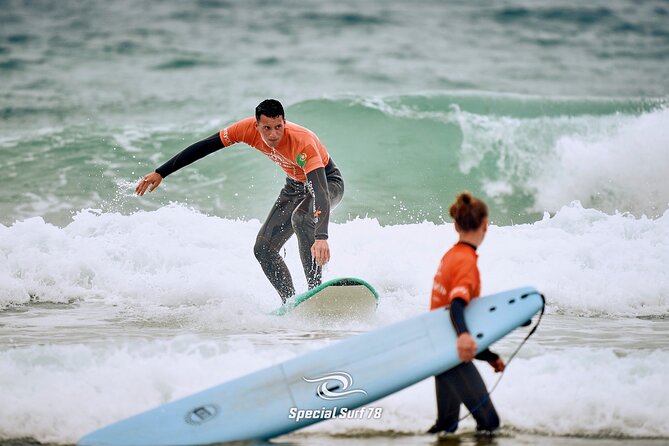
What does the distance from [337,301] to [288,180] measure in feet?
3.23

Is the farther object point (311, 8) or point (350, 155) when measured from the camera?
point (311, 8)

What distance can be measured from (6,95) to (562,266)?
1388 cm

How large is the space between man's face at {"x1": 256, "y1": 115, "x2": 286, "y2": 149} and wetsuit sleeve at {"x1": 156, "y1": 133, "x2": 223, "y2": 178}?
441 mm

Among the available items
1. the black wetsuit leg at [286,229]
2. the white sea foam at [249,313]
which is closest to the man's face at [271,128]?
the black wetsuit leg at [286,229]

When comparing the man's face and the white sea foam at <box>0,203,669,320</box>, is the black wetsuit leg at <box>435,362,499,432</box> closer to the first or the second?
the man's face

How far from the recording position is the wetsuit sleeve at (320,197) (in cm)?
569

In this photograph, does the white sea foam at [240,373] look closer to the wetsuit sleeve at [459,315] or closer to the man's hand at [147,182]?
the wetsuit sleeve at [459,315]

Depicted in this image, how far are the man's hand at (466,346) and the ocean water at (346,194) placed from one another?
1.92 ft

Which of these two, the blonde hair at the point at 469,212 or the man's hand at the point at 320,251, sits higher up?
the blonde hair at the point at 469,212

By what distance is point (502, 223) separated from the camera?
40.9 feet

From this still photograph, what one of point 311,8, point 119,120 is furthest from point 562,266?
point 311,8

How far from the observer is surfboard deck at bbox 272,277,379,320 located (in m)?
6.20

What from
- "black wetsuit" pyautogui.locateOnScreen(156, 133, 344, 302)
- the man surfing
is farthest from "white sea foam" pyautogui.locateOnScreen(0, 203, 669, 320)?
the man surfing

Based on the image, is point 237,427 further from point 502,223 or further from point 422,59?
point 422,59
